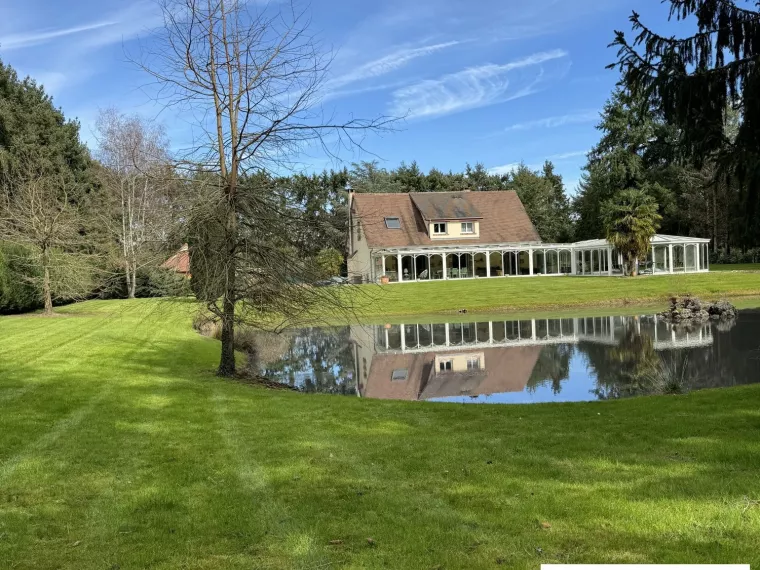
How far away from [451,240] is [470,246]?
1925 mm

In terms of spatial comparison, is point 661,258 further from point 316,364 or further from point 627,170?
point 316,364

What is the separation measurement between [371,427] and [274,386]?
494 centimetres

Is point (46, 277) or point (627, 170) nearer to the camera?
point (46, 277)

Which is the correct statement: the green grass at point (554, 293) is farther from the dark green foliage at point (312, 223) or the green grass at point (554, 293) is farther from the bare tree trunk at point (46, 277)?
the dark green foliage at point (312, 223)

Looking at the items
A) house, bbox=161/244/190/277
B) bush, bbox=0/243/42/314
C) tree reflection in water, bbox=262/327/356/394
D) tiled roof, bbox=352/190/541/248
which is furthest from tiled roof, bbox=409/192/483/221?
house, bbox=161/244/190/277

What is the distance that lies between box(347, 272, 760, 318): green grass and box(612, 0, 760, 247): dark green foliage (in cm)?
2007

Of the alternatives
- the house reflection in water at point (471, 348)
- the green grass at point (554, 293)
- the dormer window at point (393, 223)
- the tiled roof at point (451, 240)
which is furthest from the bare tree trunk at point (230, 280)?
the dormer window at point (393, 223)

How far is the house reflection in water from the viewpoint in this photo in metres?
12.2

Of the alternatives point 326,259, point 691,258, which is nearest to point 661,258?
point 691,258

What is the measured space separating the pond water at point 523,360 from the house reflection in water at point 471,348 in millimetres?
29

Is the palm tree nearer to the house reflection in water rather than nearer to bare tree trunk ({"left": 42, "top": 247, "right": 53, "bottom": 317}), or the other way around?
the house reflection in water

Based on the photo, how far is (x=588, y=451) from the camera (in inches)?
218

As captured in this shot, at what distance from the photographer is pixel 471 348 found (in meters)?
17.5

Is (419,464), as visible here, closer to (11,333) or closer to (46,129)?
(11,333)
